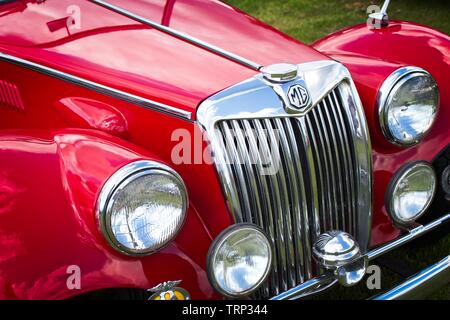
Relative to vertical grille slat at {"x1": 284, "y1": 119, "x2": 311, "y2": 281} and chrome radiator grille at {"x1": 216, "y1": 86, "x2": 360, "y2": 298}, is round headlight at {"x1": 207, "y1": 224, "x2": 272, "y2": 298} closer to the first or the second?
chrome radiator grille at {"x1": 216, "y1": 86, "x2": 360, "y2": 298}

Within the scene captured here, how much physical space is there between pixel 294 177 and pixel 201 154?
31 centimetres

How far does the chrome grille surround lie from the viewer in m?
1.90

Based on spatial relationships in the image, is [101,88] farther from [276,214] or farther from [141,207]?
[276,214]

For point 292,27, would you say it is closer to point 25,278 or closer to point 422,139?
point 422,139

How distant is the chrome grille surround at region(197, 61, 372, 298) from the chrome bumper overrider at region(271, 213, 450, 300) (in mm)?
122

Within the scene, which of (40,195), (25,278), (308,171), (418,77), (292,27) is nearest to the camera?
(25,278)

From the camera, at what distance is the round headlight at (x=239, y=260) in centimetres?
177

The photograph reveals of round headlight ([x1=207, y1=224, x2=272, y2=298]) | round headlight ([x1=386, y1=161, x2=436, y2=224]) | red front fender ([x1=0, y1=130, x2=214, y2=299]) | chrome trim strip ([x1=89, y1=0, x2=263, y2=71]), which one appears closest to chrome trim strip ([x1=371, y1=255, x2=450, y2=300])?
round headlight ([x1=386, y1=161, x2=436, y2=224])

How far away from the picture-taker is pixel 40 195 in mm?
1761

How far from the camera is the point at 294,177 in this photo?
1.99m

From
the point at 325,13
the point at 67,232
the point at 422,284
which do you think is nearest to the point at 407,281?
the point at 422,284

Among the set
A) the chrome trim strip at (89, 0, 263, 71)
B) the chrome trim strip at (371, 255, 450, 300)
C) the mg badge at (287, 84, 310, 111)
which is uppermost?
the chrome trim strip at (89, 0, 263, 71)
